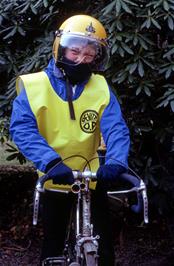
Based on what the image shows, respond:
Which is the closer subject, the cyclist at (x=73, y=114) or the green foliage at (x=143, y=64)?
the cyclist at (x=73, y=114)

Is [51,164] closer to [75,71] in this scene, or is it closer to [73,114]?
[73,114]

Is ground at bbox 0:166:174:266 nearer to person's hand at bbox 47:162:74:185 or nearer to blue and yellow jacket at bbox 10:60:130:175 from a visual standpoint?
blue and yellow jacket at bbox 10:60:130:175

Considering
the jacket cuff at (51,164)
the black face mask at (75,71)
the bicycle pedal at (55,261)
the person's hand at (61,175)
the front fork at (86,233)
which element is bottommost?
the bicycle pedal at (55,261)

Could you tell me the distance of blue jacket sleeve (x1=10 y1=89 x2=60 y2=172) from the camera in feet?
11.0

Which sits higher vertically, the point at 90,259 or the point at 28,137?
the point at 28,137

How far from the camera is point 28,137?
11.3 ft

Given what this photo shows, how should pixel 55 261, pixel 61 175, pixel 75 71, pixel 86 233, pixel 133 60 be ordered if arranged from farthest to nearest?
1. pixel 133 60
2. pixel 55 261
3. pixel 75 71
4. pixel 86 233
5. pixel 61 175

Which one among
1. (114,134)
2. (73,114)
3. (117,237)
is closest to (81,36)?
Answer: (73,114)

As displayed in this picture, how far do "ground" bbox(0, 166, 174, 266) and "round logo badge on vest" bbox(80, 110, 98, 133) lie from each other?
2029 millimetres

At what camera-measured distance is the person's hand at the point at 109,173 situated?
3168 millimetres

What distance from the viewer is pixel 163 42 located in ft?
16.2

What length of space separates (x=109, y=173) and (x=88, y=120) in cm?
60

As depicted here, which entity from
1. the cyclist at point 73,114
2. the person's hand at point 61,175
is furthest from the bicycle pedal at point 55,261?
the person's hand at point 61,175

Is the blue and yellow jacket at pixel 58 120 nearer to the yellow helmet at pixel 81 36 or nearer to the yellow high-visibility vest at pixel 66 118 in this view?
the yellow high-visibility vest at pixel 66 118
